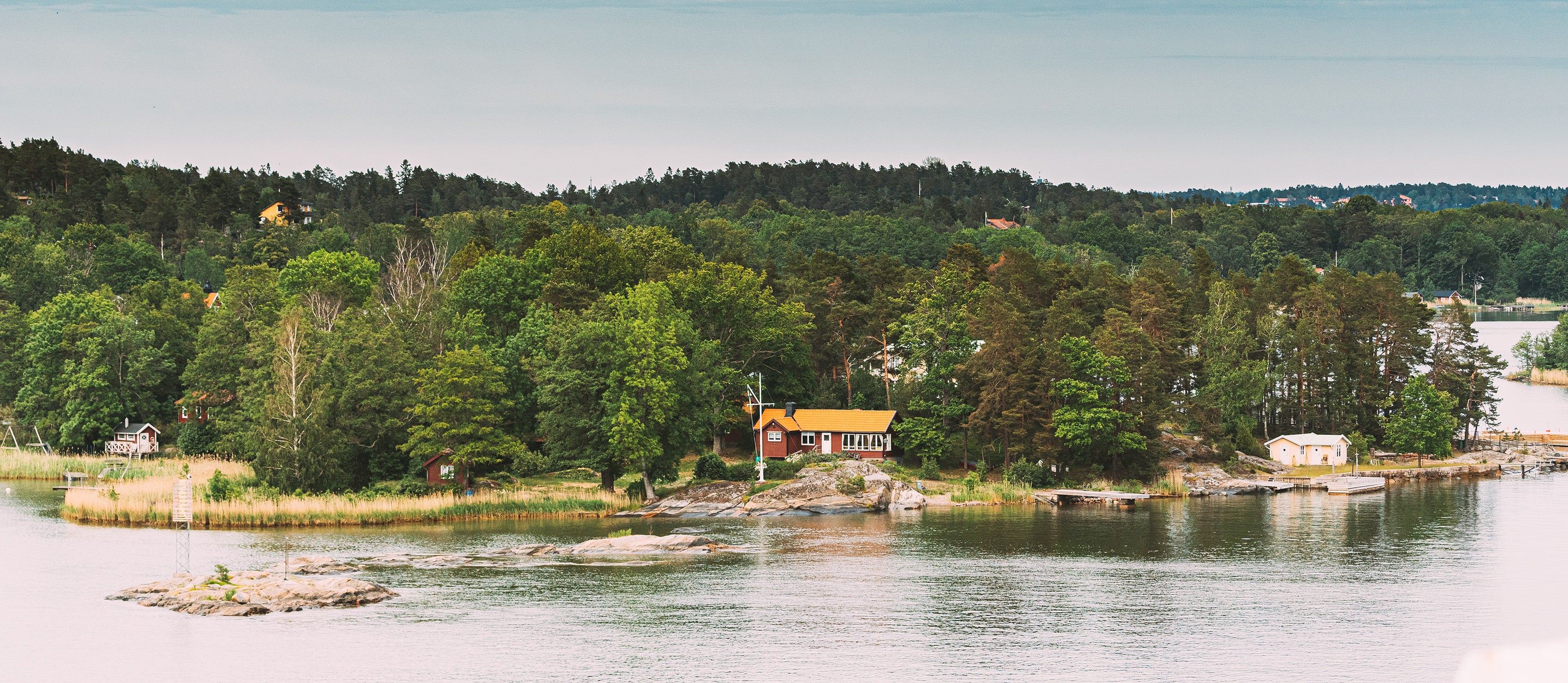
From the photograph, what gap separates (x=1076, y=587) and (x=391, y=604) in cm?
A: 2341

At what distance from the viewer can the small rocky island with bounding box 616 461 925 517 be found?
65.4 metres

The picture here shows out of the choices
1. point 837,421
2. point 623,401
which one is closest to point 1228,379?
point 837,421

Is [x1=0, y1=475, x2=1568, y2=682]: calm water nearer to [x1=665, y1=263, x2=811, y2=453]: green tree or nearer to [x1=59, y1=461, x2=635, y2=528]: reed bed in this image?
[x1=59, y1=461, x2=635, y2=528]: reed bed

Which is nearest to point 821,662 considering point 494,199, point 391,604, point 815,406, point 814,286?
point 391,604

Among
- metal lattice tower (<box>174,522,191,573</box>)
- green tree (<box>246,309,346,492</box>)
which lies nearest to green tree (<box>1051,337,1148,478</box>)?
green tree (<box>246,309,346,492</box>)

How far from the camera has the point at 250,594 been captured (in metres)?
40.8

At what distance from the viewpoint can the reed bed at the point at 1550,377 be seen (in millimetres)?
133125

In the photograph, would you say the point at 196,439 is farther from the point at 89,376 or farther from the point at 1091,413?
the point at 1091,413

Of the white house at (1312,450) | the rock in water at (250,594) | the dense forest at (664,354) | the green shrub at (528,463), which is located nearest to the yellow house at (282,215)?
the dense forest at (664,354)

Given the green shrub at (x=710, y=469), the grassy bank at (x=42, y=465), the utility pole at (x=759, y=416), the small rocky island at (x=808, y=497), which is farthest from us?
the grassy bank at (x=42, y=465)

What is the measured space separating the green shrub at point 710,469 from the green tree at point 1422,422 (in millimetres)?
45236

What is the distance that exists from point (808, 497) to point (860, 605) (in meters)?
24.9

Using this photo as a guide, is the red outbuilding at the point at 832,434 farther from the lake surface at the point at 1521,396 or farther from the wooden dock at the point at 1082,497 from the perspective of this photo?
the lake surface at the point at 1521,396

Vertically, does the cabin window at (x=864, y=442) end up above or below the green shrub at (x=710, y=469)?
above
